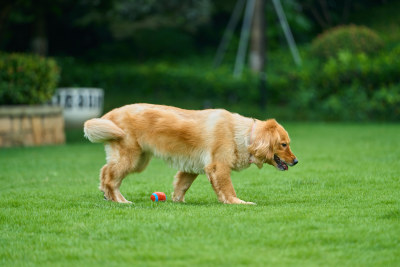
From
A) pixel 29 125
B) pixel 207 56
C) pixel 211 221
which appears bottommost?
pixel 207 56

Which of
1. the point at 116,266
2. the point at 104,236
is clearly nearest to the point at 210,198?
the point at 104,236

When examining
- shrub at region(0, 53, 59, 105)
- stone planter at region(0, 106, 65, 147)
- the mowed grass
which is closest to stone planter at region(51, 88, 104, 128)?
shrub at region(0, 53, 59, 105)

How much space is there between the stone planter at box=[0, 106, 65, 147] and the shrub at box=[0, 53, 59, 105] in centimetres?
60

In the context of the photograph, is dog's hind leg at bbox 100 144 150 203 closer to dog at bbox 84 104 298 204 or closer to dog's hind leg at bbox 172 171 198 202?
dog at bbox 84 104 298 204

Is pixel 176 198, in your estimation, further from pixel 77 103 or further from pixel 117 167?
pixel 77 103

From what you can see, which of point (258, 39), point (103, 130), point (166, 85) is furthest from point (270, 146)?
point (258, 39)

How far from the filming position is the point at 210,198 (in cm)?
786

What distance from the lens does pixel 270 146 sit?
7.23 m

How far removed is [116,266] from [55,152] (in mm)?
9311

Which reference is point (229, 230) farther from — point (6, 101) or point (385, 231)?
point (6, 101)

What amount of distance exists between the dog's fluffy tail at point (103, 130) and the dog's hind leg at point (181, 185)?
87 cm

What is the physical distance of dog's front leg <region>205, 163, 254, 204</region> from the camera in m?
7.19

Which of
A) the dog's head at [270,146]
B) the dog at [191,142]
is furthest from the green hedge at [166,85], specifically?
the dog's head at [270,146]

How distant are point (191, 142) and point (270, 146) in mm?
905
